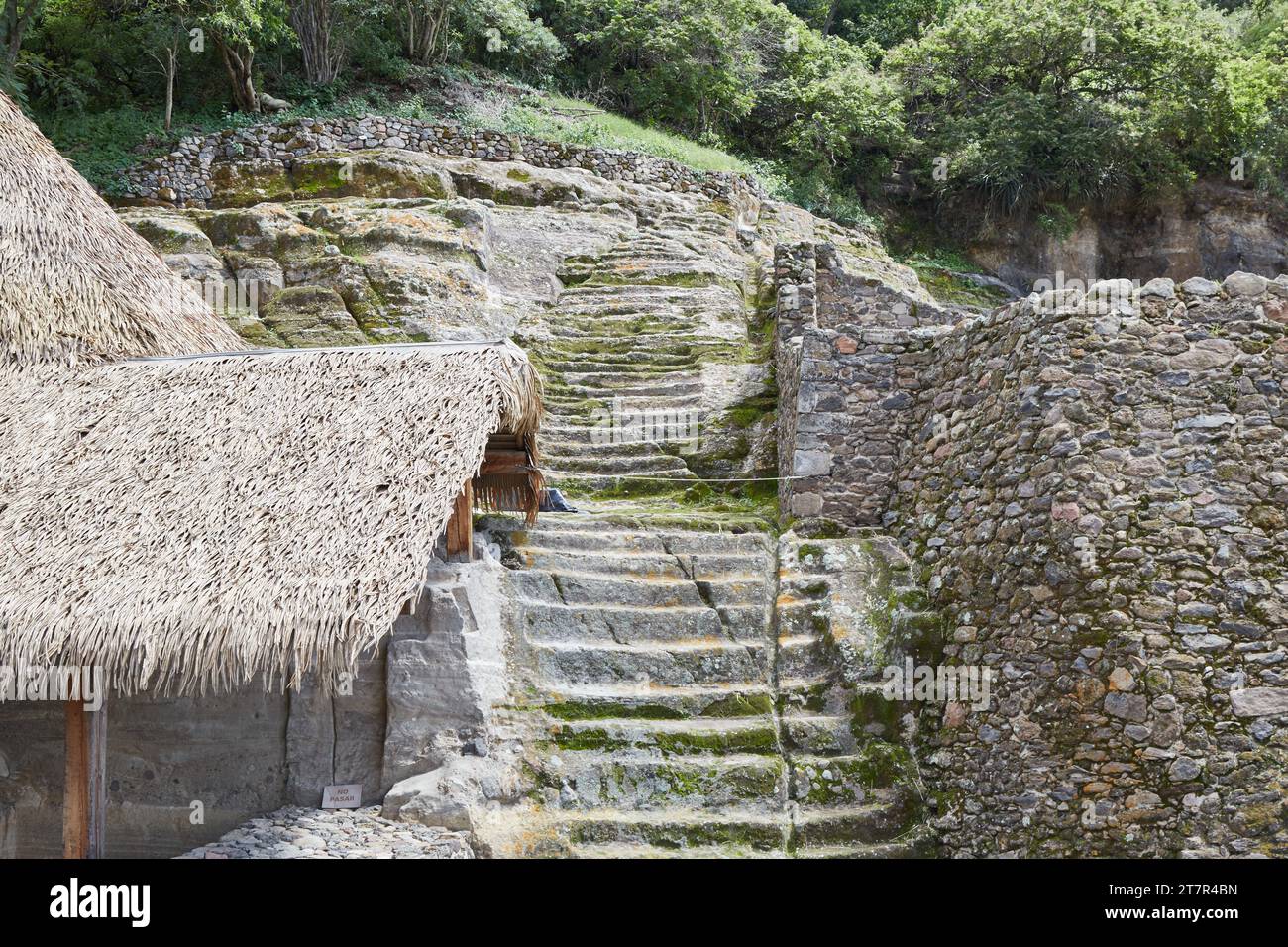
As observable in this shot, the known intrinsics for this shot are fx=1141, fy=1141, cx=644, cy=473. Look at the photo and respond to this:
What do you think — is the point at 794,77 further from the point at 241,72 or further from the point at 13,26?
the point at 13,26

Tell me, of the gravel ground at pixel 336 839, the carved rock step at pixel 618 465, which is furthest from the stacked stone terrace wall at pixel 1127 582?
the carved rock step at pixel 618 465

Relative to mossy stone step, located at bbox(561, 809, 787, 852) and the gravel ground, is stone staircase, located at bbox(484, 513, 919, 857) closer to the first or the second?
mossy stone step, located at bbox(561, 809, 787, 852)

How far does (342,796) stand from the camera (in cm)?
→ 675

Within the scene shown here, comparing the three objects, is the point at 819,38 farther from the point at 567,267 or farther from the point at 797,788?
the point at 797,788

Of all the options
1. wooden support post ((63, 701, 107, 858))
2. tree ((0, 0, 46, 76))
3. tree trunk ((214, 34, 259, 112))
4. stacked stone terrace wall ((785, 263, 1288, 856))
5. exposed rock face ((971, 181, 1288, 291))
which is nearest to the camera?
stacked stone terrace wall ((785, 263, 1288, 856))

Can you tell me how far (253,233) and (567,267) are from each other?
12.1ft

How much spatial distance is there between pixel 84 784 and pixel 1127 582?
234 inches

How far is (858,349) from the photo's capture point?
8688 millimetres

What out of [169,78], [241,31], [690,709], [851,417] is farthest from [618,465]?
[169,78]

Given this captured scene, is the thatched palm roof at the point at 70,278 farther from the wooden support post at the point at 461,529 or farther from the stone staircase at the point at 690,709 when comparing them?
the stone staircase at the point at 690,709

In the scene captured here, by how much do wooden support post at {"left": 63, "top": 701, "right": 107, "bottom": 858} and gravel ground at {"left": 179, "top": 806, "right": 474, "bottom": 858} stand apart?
0.71 m

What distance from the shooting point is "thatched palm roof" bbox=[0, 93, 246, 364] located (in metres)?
8.10

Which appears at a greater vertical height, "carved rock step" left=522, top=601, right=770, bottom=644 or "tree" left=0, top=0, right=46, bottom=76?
"tree" left=0, top=0, right=46, bottom=76

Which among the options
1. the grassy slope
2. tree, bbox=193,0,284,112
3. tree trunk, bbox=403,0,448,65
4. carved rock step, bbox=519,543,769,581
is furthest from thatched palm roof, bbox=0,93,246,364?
tree trunk, bbox=403,0,448,65
